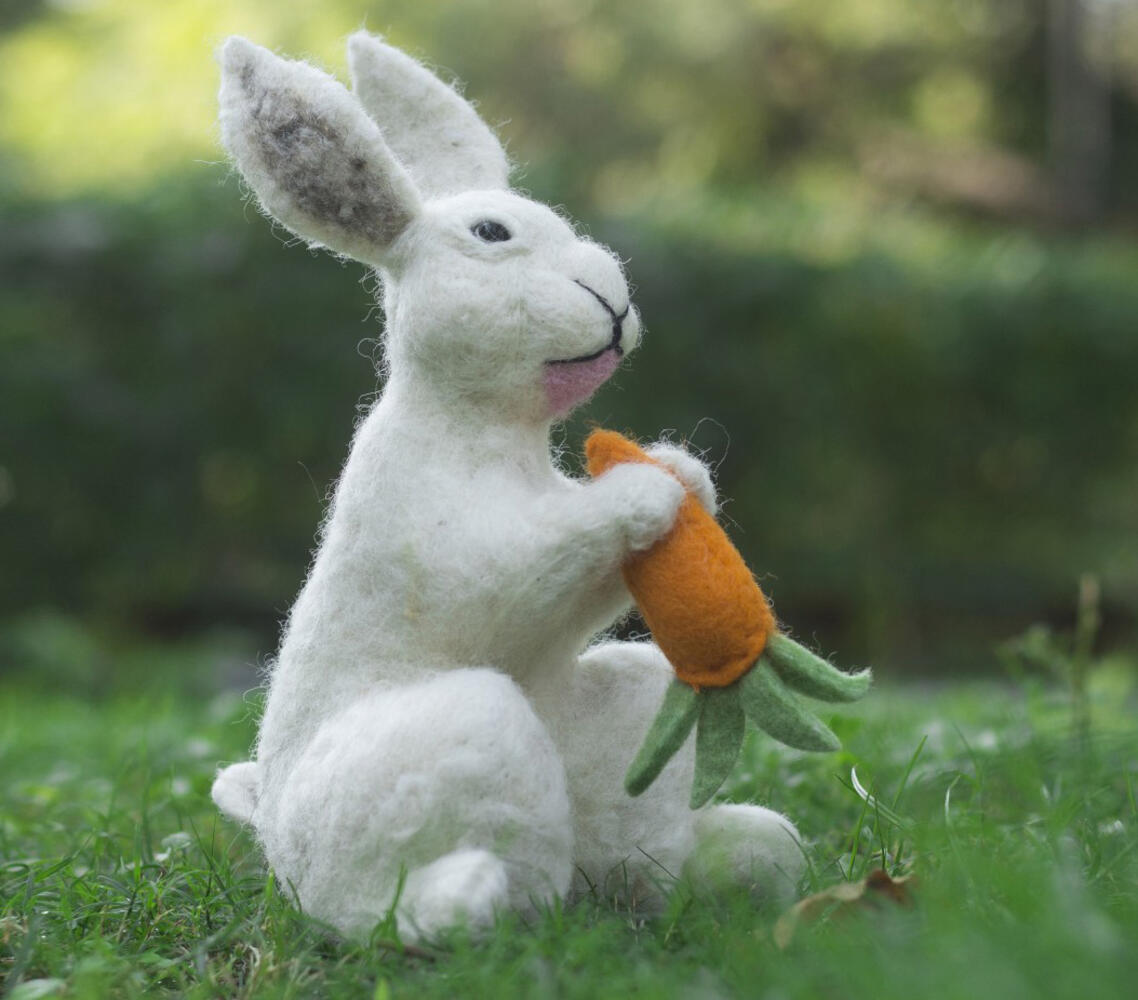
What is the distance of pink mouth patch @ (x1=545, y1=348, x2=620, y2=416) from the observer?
188cm

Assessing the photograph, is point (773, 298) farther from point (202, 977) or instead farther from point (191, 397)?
point (202, 977)

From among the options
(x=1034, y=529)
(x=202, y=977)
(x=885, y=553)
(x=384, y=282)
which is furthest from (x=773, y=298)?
(x=202, y=977)

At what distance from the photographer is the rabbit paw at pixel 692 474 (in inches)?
75.4

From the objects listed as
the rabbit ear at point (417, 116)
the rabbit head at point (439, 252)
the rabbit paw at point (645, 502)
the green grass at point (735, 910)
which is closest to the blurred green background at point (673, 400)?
the rabbit ear at point (417, 116)

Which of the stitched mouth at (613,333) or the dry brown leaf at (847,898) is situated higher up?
the stitched mouth at (613,333)

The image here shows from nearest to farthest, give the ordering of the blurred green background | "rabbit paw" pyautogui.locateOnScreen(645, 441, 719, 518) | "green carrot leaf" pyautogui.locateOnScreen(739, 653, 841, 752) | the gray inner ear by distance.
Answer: "green carrot leaf" pyautogui.locateOnScreen(739, 653, 841, 752) → the gray inner ear → "rabbit paw" pyautogui.locateOnScreen(645, 441, 719, 518) → the blurred green background

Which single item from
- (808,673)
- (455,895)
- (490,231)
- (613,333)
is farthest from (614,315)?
(455,895)

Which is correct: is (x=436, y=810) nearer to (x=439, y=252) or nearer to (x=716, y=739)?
(x=716, y=739)

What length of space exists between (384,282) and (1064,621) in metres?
7.99

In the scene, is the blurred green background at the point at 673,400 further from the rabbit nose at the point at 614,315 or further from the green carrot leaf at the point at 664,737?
the green carrot leaf at the point at 664,737

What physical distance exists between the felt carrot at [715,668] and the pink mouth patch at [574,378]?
28cm

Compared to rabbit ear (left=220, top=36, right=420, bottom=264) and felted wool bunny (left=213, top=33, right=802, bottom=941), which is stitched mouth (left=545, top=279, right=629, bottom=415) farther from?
rabbit ear (left=220, top=36, right=420, bottom=264)

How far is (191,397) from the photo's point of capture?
6.30 meters

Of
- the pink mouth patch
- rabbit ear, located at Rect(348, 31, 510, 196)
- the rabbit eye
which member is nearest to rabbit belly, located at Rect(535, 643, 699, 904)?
the pink mouth patch
